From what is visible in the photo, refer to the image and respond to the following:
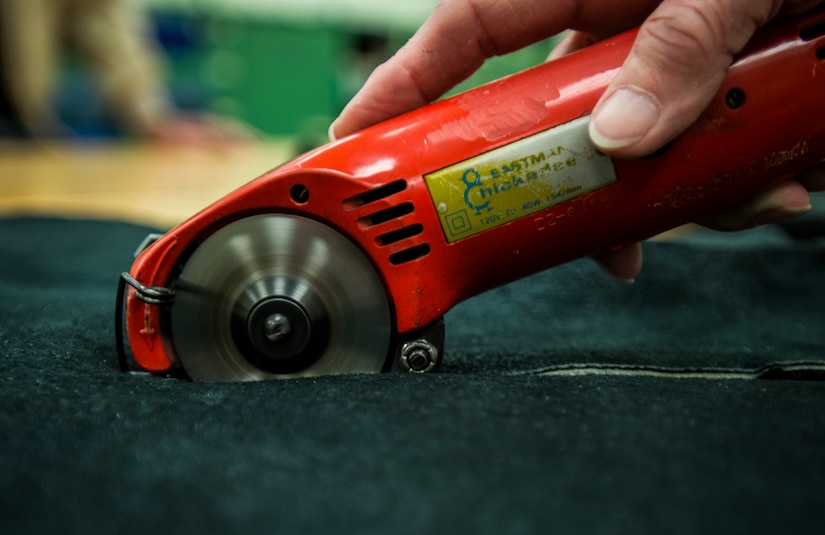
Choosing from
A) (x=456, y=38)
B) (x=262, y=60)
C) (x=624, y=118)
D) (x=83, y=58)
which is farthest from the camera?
(x=262, y=60)

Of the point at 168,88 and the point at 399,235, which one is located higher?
the point at 168,88

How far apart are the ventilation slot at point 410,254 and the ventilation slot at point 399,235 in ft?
0.04

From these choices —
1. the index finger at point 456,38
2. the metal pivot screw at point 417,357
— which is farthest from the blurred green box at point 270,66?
the metal pivot screw at point 417,357

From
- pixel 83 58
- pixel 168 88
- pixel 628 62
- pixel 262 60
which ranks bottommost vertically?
pixel 628 62

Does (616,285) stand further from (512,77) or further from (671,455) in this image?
(671,455)

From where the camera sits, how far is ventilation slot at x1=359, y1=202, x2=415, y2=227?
2.16 feet

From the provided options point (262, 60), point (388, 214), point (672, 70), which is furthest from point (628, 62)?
point (262, 60)

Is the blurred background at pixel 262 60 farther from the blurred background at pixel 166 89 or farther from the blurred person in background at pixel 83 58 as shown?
the blurred person in background at pixel 83 58

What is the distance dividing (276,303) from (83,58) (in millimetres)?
3269

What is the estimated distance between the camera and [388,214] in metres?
0.66

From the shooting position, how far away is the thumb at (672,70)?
2.08 ft

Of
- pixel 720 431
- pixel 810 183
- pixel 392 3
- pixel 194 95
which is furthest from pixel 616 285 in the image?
pixel 392 3

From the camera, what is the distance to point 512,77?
2.24 feet

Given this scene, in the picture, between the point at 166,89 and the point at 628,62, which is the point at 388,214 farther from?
the point at 166,89
